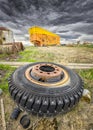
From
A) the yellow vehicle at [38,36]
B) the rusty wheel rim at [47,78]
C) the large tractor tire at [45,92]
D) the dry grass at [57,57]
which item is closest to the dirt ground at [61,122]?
the large tractor tire at [45,92]

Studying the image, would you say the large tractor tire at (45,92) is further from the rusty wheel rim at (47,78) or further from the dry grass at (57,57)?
the dry grass at (57,57)

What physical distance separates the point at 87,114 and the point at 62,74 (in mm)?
1536

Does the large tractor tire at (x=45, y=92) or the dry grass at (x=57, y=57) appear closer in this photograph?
the large tractor tire at (x=45, y=92)

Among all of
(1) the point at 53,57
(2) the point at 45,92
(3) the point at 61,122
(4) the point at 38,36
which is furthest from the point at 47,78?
(4) the point at 38,36

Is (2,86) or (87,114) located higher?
(2,86)

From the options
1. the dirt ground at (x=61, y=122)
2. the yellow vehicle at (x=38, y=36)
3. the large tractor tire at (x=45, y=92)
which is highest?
the yellow vehicle at (x=38, y=36)

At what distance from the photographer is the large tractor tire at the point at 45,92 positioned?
2738mm

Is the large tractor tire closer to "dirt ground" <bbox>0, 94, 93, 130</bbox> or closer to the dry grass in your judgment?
"dirt ground" <bbox>0, 94, 93, 130</bbox>

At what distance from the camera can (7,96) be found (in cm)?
436

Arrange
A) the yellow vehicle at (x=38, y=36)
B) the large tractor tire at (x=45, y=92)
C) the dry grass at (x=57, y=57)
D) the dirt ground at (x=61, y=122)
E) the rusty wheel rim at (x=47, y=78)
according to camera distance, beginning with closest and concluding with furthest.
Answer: the large tractor tire at (x=45, y=92) < the rusty wheel rim at (x=47, y=78) < the dirt ground at (x=61, y=122) < the dry grass at (x=57, y=57) < the yellow vehicle at (x=38, y=36)

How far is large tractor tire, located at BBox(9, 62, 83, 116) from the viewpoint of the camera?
2.74 meters

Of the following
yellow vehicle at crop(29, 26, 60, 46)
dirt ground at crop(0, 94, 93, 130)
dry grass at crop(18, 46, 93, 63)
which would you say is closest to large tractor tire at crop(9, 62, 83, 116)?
dirt ground at crop(0, 94, 93, 130)

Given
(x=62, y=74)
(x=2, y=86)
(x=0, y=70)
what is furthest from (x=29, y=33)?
(x=62, y=74)

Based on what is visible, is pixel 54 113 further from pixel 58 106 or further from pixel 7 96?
pixel 7 96
